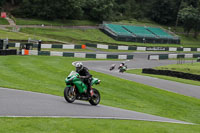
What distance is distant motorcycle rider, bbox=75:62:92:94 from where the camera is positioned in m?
14.8

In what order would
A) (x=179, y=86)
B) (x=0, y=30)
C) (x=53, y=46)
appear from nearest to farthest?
(x=179, y=86)
(x=53, y=46)
(x=0, y=30)

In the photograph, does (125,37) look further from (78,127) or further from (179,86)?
(78,127)

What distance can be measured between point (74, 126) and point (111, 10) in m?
77.7

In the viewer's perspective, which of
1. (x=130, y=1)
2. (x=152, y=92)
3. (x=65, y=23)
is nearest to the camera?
(x=152, y=92)

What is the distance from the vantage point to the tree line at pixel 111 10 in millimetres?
74875

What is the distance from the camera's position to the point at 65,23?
7850 cm

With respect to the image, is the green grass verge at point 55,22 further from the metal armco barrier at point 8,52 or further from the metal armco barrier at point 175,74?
the metal armco barrier at point 175,74

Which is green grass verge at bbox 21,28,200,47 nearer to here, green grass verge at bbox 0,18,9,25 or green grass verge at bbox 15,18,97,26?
green grass verge at bbox 15,18,97,26

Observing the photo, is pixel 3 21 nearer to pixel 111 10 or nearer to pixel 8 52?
pixel 111 10

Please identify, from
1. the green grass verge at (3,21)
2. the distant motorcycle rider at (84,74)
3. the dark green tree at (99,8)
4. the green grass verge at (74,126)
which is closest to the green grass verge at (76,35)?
the green grass verge at (3,21)

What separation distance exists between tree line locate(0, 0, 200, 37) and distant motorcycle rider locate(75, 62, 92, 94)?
61.2 metres

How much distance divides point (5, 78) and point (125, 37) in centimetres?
5389

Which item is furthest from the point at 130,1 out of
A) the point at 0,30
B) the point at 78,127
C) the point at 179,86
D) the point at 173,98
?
the point at 78,127

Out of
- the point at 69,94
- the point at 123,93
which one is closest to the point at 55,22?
the point at 123,93
